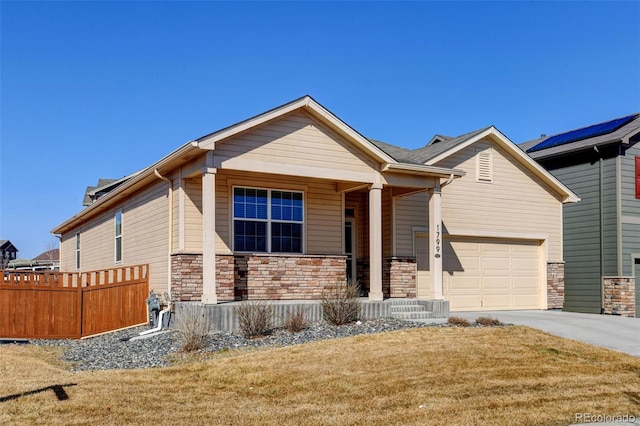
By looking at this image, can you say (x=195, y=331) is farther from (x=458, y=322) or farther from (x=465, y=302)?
(x=465, y=302)

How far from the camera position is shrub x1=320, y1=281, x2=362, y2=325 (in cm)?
1359

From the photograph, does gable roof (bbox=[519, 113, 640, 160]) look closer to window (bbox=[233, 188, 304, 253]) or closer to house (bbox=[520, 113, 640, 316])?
house (bbox=[520, 113, 640, 316])

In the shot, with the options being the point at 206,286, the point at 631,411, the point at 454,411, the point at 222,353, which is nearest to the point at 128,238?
the point at 206,286

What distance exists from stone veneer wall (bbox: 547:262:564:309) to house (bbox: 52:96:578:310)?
43 mm

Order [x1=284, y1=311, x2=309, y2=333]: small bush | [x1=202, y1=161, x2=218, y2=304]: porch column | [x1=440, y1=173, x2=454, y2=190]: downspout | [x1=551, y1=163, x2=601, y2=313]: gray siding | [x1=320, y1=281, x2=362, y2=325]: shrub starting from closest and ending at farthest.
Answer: [x1=284, y1=311, x2=309, y2=333]: small bush < [x1=202, y1=161, x2=218, y2=304]: porch column < [x1=320, y1=281, x2=362, y2=325]: shrub < [x1=440, y1=173, x2=454, y2=190]: downspout < [x1=551, y1=163, x2=601, y2=313]: gray siding

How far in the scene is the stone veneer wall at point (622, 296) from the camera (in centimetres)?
1962

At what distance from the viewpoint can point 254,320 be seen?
1241cm

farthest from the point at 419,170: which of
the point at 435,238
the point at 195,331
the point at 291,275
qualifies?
the point at 195,331

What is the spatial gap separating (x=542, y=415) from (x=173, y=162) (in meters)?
9.48

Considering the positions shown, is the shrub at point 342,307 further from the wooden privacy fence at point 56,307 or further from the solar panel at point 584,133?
the solar panel at point 584,133

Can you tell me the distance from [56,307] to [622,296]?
15936 mm

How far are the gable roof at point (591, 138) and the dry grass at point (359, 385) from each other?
33.7 feet

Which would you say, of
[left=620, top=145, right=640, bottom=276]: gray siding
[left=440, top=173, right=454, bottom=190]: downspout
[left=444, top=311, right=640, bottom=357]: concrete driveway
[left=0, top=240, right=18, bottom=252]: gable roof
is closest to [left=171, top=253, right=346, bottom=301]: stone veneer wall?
[left=440, top=173, right=454, bottom=190]: downspout

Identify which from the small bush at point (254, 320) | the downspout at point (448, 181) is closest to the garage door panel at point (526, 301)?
the downspout at point (448, 181)
